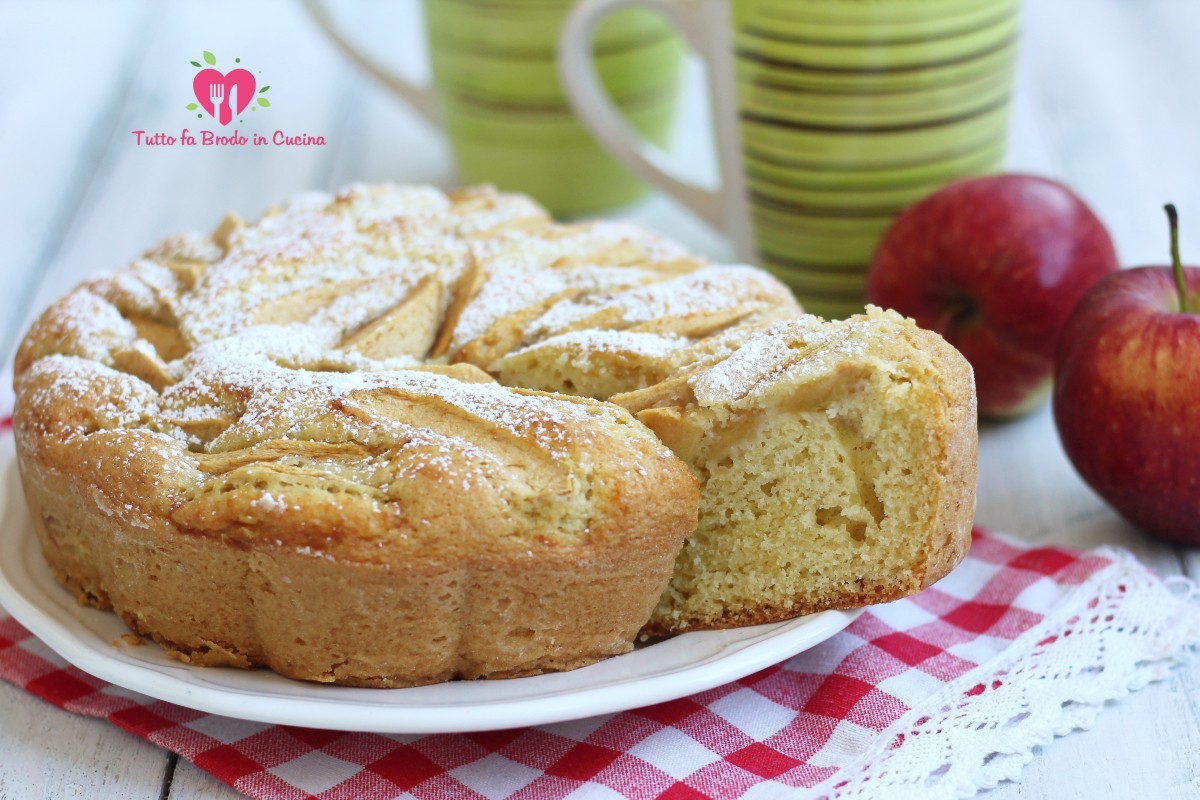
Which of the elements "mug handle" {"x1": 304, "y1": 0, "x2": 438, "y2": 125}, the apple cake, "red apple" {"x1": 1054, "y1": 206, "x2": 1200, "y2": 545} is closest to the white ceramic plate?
the apple cake

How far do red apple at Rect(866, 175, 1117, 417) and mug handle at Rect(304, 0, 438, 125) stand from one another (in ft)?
3.48

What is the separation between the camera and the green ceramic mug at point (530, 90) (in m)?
2.34

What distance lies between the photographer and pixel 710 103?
214 cm

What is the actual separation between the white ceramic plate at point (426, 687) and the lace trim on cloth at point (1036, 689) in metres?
0.13

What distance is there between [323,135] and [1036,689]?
6.60ft

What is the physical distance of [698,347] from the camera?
1.45m

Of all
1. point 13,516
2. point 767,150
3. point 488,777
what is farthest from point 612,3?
point 488,777

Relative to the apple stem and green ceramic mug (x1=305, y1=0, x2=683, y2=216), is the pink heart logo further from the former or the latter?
the apple stem

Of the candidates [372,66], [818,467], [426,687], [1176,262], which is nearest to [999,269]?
[1176,262]

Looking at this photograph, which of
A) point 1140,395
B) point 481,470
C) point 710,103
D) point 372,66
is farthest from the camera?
point 372,66

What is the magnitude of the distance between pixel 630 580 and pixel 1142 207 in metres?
1.77

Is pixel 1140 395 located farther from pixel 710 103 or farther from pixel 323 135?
pixel 323 135

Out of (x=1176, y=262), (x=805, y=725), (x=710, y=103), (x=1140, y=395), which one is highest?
(x=710, y=103)

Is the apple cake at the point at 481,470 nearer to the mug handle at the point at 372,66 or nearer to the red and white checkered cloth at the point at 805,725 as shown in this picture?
the red and white checkered cloth at the point at 805,725
